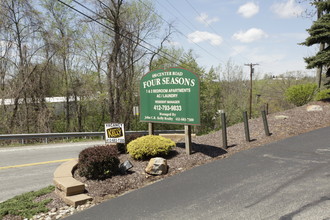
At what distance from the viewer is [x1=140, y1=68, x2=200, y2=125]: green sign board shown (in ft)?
26.5

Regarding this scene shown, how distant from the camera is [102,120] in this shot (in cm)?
2725

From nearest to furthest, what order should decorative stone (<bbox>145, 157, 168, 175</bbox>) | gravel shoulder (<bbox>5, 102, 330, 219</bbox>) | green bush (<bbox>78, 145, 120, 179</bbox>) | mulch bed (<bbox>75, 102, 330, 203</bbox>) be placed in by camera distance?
1. gravel shoulder (<bbox>5, 102, 330, 219</bbox>)
2. mulch bed (<bbox>75, 102, 330, 203</bbox>)
3. green bush (<bbox>78, 145, 120, 179</bbox>)
4. decorative stone (<bbox>145, 157, 168, 175</bbox>)

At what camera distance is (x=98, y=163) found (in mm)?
6391

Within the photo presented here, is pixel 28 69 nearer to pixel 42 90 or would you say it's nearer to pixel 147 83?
pixel 42 90

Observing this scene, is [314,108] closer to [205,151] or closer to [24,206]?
[205,151]

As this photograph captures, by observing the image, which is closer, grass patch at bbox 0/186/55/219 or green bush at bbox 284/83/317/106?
grass patch at bbox 0/186/55/219

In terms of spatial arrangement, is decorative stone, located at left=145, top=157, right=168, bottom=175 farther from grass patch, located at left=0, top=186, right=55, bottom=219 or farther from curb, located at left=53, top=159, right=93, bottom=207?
grass patch, located at left=0, top=186, right=55, bottom=219

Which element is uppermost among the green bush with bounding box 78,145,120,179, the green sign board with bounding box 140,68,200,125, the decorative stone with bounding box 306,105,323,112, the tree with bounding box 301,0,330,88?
the tree with bounding box 301,0,330,88

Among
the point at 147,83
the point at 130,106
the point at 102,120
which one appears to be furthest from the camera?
the point at 130,106

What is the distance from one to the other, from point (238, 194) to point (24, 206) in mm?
4487

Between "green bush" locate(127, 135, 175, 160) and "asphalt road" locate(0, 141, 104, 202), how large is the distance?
2.62 meters

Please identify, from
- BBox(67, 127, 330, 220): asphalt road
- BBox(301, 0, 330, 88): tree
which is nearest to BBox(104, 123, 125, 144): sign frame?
BBox(67, 127, 330, 220): asphalt road

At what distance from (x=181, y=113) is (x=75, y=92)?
19.7 meters

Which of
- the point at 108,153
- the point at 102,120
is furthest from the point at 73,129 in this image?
the point at 108,153
